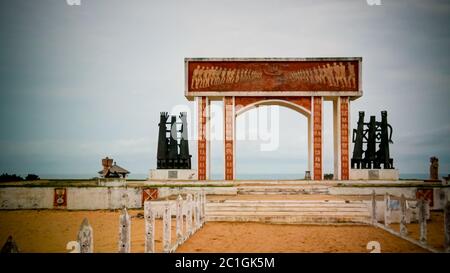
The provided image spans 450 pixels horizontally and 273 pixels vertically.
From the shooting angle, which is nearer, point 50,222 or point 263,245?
point 263,245

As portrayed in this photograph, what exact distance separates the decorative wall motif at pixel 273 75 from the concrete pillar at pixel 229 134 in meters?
1.04

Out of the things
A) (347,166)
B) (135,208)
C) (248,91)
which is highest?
(248,91)

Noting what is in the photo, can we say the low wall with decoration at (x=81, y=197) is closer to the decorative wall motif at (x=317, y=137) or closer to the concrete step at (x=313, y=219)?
→ the concrete step at (x=313, y=219)

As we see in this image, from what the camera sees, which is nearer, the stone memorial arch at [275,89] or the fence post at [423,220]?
the fence post at [423,220]

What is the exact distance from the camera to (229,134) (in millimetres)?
25922

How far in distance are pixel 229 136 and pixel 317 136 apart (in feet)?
19.3

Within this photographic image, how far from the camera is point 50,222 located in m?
14.5

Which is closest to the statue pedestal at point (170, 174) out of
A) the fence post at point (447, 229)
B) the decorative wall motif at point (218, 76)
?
the decorative wall motif at point (218, 76)

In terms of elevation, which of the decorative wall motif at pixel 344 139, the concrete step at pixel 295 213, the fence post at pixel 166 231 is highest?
the decorative wall motif at pixel 344 139

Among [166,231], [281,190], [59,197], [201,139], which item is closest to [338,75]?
[281,190]

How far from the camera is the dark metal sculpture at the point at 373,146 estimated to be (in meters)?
25.0
